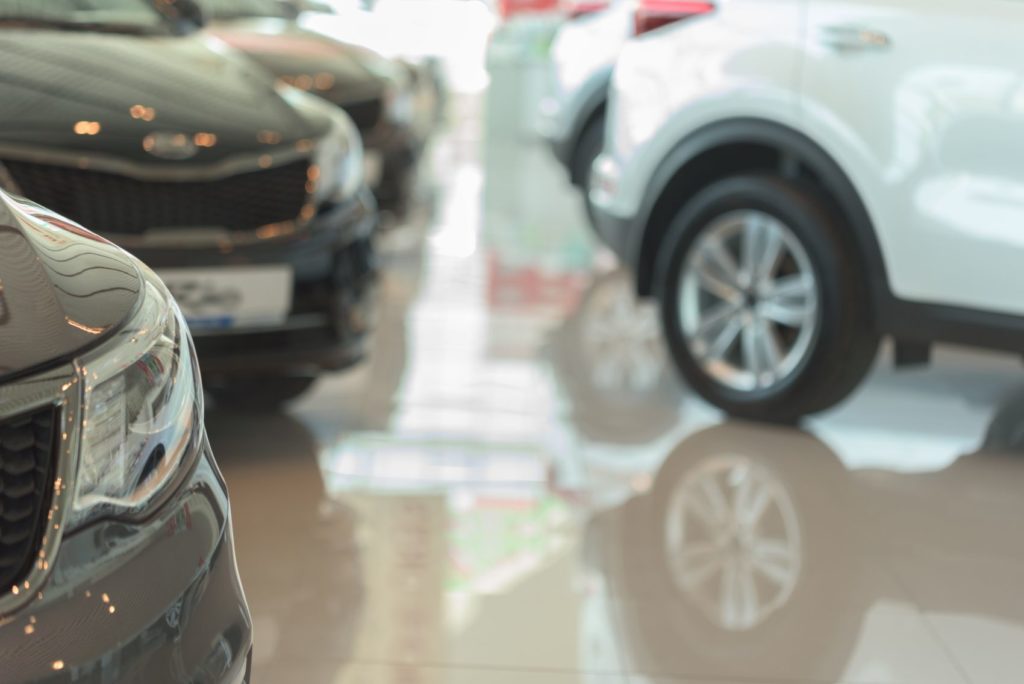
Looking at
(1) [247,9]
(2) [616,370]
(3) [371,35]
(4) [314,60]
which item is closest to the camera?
(2) [616,370]

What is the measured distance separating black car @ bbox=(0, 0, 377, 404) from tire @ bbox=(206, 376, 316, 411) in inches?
21.6

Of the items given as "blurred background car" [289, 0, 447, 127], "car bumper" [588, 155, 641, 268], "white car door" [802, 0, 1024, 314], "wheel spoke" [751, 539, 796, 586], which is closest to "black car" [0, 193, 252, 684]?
"wheel spoke" [751, 539, 796, 586]

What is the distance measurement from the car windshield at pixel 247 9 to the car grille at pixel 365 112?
3.98 ft

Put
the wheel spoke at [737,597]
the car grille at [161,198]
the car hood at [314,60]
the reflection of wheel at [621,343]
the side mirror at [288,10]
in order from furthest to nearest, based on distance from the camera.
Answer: the side mirror at [288,10] → the car hood at [314,60] → the reflection of wheel at [621,343] → the car grille at [161,198] → the wheel spoke at [737,597]

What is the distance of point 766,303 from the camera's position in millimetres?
4066

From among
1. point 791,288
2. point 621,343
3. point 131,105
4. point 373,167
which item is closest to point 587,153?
point 373,167

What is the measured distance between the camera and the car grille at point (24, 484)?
1379mm

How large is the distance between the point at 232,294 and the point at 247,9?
423 cm

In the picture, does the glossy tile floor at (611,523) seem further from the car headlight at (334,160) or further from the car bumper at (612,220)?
the car headlight at (334,160)

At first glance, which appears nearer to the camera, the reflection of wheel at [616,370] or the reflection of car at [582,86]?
the reflection of wheel at [616,370]

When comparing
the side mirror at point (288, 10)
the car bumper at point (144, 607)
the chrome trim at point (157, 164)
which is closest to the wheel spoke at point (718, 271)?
the chrome trim at point (157, 164)

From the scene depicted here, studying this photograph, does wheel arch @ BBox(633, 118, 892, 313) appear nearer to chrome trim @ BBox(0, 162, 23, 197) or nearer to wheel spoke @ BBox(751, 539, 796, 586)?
wheel spoke @ BBox(751, 539, 796, 586)

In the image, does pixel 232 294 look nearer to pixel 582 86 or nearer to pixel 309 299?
pixel 309 299

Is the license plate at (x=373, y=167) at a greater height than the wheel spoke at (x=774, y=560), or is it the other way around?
the wheel spoke at (x=774, y=560)
